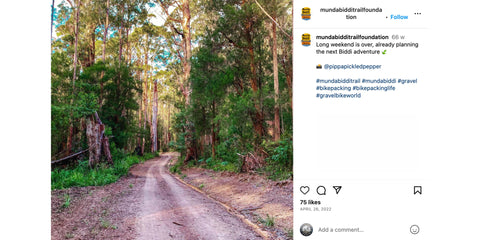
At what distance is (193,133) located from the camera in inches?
709

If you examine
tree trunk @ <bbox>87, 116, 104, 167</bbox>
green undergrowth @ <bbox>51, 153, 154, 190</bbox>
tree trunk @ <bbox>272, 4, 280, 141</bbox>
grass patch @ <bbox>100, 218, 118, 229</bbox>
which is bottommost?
green undergrowth @ <bbox>51, 153, 154, 190</bbox>

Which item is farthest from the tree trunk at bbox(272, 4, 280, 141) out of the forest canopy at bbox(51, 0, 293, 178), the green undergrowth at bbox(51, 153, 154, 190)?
the green undergrowth at bbox(51, 153, 154, 190)

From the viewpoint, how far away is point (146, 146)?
37188 millimetres

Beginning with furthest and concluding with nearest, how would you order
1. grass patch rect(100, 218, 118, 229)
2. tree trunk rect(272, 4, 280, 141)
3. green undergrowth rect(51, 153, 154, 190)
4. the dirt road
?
tree trunk rect(272, 4, 280, 141) → green undergrowth rect(51, 153, 154, 190) → grass patch rect(100, 218, 118, 229) → the dirt road

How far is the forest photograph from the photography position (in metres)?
5.29

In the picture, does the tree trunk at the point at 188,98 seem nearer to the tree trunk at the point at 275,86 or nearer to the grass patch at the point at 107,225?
the tree trunk at the point at 275,86
